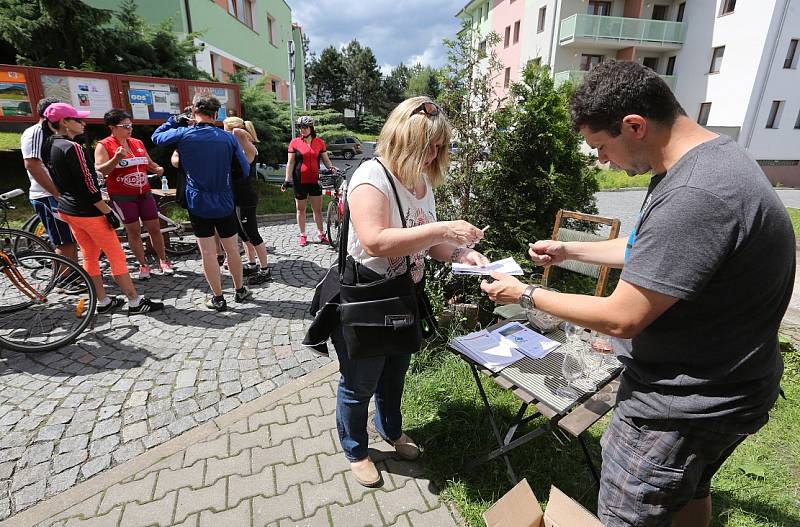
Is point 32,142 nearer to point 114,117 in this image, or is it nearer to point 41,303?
point 114,117

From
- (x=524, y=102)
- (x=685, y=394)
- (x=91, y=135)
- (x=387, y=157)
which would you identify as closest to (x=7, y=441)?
(x=387, y=157)

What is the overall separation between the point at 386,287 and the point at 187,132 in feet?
9.91

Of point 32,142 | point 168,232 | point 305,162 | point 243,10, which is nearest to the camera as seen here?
point 32,142

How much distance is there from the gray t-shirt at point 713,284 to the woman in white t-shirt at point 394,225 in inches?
32.0

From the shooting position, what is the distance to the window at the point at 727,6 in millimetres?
17719

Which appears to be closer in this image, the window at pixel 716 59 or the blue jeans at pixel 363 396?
the blue jeans at pixel 363 396

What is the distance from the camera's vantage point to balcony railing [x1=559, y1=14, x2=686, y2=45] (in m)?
18.7

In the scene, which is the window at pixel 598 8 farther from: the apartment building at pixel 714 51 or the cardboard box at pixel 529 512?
the cardboard box at pixel 529 512

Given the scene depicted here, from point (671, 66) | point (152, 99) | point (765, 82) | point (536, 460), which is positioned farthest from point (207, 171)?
point (671, 66)

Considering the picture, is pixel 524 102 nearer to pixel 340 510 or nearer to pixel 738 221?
pixel 738 221

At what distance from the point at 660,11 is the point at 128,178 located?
84.6ft

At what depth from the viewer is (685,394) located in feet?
4.19

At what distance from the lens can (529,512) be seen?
1.76 meters

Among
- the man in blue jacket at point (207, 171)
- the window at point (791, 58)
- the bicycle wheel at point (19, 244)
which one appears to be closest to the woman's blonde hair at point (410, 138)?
the man in blue jacket at point (207, 171)
